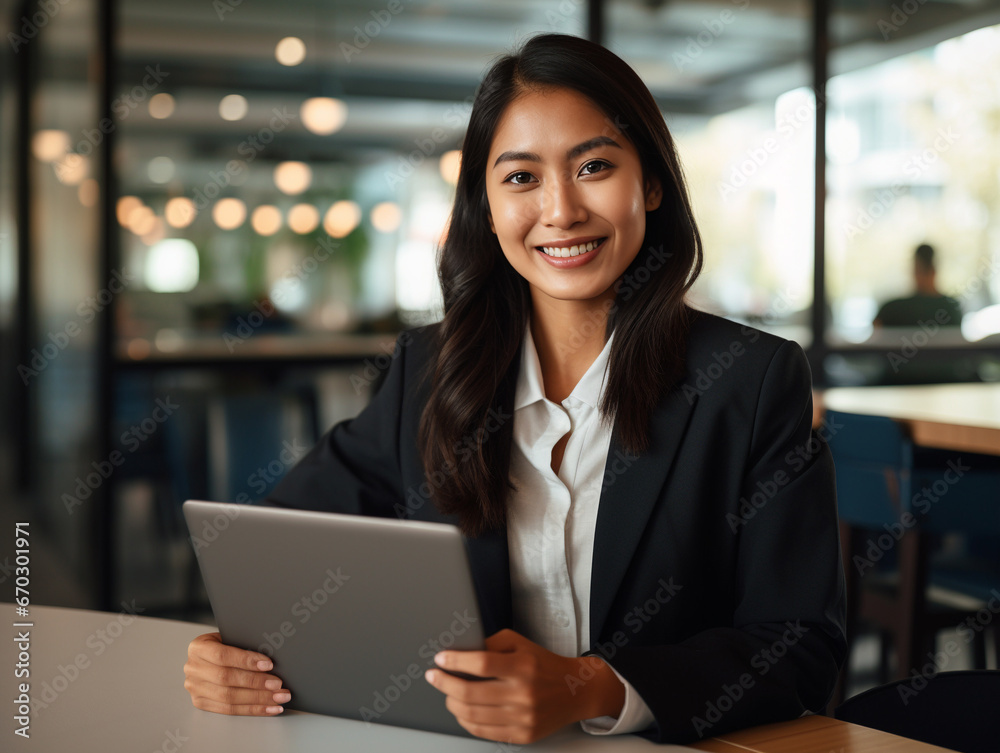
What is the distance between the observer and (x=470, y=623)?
2.72ft

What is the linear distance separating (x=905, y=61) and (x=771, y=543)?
3901mm

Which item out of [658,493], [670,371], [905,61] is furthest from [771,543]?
[905,61]

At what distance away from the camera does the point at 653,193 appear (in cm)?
144

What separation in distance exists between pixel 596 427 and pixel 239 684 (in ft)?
2.10

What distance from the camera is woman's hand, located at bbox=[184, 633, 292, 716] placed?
0.99m

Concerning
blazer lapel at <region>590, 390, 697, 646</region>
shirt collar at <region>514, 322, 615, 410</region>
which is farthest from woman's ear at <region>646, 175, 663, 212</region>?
blazer lapel at <region>590, 390, 697, 646</region>

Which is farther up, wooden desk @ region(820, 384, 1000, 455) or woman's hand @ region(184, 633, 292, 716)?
wooden desk @ region(820, 384, 1000, 455)

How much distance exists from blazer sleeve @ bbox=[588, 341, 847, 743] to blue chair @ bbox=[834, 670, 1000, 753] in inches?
2.6

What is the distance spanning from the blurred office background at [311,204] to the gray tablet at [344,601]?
225 cm

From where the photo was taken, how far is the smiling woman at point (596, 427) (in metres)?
1.18

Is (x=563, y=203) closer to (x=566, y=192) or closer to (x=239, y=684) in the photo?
(x=566, y=192)

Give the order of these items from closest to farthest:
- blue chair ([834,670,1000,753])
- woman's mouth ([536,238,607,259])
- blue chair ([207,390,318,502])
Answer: blue chair ([834,670,1000,753]), woman's mouth ([536,238,607,259]), blue chair ([207,390,318,502])

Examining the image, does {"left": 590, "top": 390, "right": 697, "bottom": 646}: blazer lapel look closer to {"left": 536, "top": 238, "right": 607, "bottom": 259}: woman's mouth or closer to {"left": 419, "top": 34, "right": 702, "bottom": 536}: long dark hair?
{"left": 419, "top": 34, "right": 702, "bottom": 536}: long dark hair

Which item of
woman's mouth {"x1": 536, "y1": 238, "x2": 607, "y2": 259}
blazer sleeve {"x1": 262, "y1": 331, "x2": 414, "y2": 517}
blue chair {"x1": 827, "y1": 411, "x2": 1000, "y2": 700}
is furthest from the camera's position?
blue chair {"x1": 827, "y1": 411, "x2": 1000, "y2": 700}
